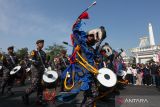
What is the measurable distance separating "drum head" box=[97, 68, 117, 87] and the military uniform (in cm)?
216

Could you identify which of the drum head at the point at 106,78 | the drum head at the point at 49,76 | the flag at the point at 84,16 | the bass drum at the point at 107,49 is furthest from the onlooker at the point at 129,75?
the drum head at the point at 106,78

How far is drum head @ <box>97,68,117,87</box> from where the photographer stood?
238 inches

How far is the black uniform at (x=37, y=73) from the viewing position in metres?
7.55

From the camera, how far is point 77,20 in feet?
22.8

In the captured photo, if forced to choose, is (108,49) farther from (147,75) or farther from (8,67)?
(147,75)

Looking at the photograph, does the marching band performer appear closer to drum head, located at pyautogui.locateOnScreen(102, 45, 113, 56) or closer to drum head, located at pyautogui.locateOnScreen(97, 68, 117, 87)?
drum head, located at pyautogui.locateOnScreen(102, 45, 113, 56)

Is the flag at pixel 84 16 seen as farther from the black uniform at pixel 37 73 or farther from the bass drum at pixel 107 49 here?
the bass drum at pixel 107 49

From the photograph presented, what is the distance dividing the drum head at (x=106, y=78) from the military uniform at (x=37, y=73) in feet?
7.08

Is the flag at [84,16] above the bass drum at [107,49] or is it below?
above

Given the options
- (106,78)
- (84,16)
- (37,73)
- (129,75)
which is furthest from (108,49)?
(129,75)

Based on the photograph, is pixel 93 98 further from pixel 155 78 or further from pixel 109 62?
pixel 155 78

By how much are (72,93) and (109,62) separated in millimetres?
5445

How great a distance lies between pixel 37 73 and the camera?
7645 mm

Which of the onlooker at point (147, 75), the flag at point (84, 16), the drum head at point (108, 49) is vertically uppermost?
the flag at point (84, 16)
